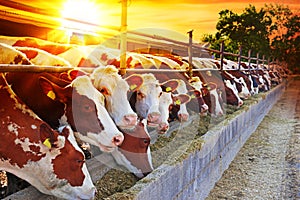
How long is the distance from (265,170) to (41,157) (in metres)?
3.74

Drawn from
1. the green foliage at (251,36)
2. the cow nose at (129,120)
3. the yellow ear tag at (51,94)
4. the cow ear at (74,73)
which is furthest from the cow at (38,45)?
the green foliage at (251,36)

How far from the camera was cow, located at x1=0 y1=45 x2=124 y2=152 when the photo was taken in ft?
9.85

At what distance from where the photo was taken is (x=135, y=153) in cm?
343

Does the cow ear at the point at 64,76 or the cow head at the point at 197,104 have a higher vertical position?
the cow ear at the point at 64,76

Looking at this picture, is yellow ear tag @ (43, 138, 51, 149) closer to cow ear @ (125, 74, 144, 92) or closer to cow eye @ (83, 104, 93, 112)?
cow eye @ (83, 104, 93, 112)

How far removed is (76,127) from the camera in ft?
10.0

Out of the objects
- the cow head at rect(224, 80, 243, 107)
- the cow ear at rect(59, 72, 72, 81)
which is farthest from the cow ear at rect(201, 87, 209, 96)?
the cow ear at rect(59, 72, 72, 81)

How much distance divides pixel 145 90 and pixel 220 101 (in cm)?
301

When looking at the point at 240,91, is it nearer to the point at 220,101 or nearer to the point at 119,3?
the point at 220,101

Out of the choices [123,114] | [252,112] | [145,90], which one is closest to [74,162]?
[123,114]

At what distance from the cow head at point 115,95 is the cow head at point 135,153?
0.12 metres

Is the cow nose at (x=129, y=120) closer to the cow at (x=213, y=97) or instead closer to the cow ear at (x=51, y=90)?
the cow ear at (x=51, y=90)

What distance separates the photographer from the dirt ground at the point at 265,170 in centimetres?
436

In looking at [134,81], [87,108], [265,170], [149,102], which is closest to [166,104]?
[149,102]
